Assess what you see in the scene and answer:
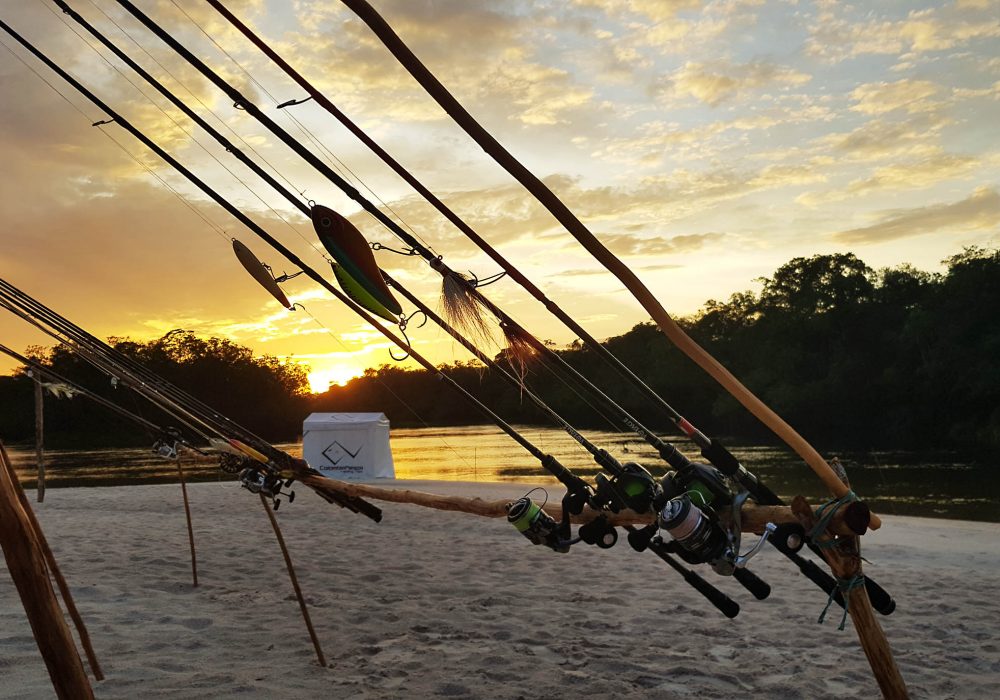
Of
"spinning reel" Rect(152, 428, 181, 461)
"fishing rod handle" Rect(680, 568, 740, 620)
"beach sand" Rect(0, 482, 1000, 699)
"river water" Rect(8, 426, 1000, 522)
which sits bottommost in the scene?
"river water" Rect(8, 426, 1000, 522)

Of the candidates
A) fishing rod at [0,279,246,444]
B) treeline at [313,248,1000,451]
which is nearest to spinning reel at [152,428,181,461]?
fishing rod at [0,279,246,444]

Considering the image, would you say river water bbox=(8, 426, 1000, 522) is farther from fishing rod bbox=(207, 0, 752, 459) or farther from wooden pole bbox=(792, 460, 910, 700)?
wooden pole bbox=(792, 460, 910, 700)

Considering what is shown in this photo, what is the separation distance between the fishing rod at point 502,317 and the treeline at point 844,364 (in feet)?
91.4

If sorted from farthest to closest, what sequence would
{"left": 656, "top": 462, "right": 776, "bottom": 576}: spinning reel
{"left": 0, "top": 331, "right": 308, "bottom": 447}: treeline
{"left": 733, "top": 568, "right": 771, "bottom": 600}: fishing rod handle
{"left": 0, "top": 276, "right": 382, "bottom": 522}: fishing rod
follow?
{"left": 0, "top": 331, "right": 308, "bottom": 447}: treeline
{"left": 0, "top": 276, "right": 382, "bottom": 522}: fishing rod
{"left": 733, "top": 568, "right": 771, "bottom": 600}: fishing rod handle
{"left": 656, "top": 462, "right": 776, "bottom": 576}: spinning reel

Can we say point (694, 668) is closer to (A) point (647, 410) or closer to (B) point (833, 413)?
(B) point (833, 413)

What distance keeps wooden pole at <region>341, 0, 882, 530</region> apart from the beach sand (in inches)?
84.6

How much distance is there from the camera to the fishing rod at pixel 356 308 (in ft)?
12.0

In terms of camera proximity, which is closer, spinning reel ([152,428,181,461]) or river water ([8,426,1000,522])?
spinning reel ([152,428,181,461])

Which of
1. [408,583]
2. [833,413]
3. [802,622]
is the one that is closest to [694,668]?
[802,622]

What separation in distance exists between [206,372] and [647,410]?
5530 cm

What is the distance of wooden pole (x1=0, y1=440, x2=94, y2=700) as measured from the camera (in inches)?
91.3

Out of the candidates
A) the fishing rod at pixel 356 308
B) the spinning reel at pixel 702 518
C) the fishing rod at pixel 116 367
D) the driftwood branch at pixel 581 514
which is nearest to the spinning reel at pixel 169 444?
the fishing rod at pixel 116 367

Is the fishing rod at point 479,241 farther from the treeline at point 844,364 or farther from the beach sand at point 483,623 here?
the treeline at point 844,364

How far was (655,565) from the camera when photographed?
7641 mm
